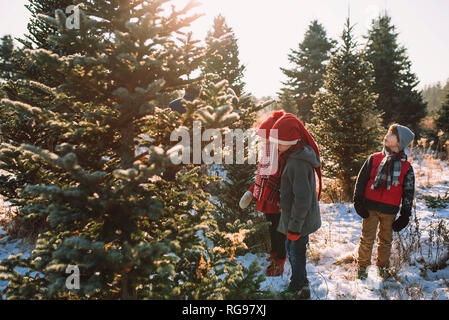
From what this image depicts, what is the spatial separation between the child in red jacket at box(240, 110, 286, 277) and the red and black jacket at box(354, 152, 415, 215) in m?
1.26

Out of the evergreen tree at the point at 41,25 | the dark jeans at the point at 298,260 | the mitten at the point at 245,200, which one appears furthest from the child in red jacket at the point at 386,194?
the evergreen tree at the point at 41,25

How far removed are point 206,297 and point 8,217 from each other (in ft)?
19.7

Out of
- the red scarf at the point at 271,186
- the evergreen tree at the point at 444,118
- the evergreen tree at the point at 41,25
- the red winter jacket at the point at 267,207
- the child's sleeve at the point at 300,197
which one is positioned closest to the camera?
the child's sleeve at the point at 300,197

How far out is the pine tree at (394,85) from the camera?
56.3 ft

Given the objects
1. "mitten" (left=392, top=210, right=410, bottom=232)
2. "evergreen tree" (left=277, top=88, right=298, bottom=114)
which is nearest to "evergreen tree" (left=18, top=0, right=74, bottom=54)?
"mitten" (left=392, top=210, right=410, bottom=232)

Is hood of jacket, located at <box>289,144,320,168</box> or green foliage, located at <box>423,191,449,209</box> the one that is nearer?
hood of jacket, located at <box>289,144,320,168</box>

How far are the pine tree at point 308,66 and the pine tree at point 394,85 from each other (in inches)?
138

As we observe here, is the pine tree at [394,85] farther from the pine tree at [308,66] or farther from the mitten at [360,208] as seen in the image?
the mitten at [360,208]

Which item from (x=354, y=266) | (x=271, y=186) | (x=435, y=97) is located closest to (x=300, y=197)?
(x=271, y=186)

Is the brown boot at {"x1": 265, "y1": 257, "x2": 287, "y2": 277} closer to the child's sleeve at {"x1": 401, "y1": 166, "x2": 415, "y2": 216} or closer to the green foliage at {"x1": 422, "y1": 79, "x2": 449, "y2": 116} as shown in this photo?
the child's sleeve at {"x1": 401, "y1": 166, "x2": 415, "y2": 216}

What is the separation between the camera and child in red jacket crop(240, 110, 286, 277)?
3520mm

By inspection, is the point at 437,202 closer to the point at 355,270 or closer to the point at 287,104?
the point at 355,270

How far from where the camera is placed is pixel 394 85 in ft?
58.3

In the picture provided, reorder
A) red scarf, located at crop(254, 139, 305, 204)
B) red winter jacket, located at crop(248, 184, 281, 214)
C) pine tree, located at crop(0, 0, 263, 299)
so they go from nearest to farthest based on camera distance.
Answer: pine tree, located at crop(0, 0, 263, 299) → red scarf, located at crop(254, 139, 305, 204) → red winter jacket, located at crop(248, 184, 281, 214)
